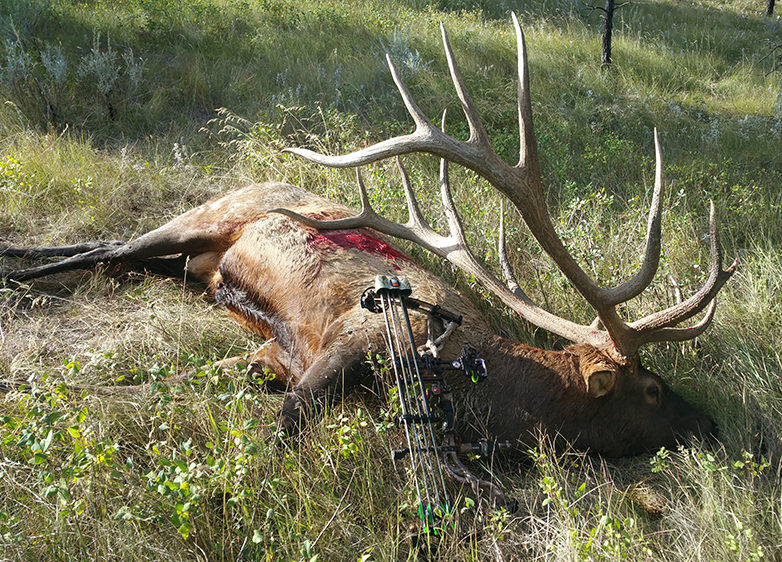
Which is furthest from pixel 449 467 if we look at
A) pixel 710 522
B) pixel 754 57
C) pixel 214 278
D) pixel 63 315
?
pixel 754 57

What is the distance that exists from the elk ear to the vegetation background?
38 cm

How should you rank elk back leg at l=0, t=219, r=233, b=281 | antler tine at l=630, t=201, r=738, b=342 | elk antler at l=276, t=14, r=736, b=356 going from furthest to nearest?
elk back leg at l=0, t=219, r=233, b=281, antler tine at l=630, t=201, r=738, b=342, elk antler at l=276, t=14, r=736, b=356

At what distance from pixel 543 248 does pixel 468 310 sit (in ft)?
2.60

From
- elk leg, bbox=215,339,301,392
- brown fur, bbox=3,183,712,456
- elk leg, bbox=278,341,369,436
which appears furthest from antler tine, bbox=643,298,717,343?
elk leg, bbox=215,339,301,392

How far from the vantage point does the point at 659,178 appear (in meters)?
2.67

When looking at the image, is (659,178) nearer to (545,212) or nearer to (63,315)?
(545,212)

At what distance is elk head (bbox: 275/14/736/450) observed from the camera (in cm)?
266

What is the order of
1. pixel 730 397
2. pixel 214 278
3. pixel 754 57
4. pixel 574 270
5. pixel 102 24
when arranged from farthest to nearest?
pixel 754 57 → pixel 102 24 → pixel 214 278 → pixel 730 397 → pixel 574 270

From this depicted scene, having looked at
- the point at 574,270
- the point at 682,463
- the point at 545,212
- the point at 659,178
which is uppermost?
the point at 659,178

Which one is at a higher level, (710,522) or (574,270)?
(574,270)

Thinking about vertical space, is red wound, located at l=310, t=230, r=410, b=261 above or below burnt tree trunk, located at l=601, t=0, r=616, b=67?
below

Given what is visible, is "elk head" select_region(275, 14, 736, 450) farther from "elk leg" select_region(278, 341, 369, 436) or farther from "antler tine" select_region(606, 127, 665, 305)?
"elk leg" select_region(278, 341, 369, 436)

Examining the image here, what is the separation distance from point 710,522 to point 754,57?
1033 cm

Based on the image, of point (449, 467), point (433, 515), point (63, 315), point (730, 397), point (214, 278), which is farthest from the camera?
point (214, 278)
